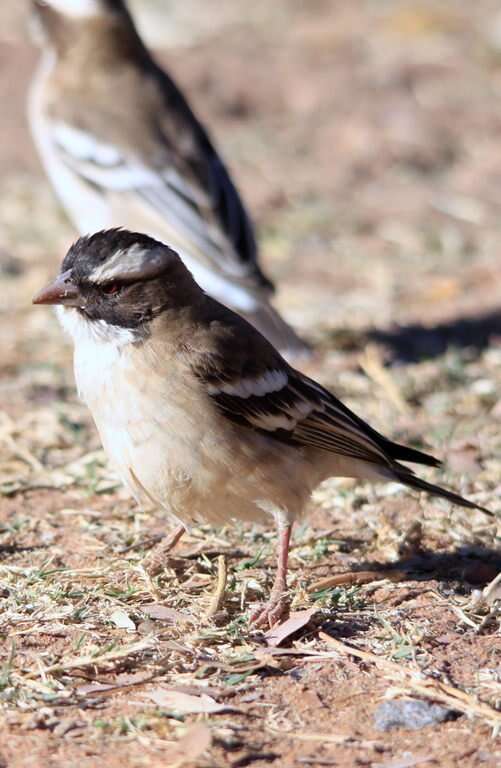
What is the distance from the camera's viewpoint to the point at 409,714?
4.24 metres

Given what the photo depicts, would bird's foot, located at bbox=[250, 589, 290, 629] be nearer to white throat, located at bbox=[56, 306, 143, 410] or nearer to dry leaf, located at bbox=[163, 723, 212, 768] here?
dry leaf, located at bbox=[163, 723, 212, 768]

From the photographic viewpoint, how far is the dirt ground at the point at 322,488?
4223 millimetres

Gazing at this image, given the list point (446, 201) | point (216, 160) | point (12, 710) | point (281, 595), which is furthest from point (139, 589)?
point (446, 201)

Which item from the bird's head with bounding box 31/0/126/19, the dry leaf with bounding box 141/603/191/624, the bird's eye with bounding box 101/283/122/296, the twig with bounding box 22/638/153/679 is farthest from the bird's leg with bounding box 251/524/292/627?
the bird's head with bounding box 31/0/126/19

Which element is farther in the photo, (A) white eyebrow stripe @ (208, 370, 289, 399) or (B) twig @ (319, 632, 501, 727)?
(A) white eyebrow stripe @ (208, 370, 289, 399)

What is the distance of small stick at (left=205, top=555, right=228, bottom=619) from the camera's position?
192 inches

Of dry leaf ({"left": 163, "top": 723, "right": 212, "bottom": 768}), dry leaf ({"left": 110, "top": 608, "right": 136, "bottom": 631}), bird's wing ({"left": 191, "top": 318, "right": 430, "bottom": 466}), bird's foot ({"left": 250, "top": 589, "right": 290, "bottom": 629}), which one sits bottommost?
bird's foot ({"left": 250, "top": 589, "right": 290, "bottom": 629})

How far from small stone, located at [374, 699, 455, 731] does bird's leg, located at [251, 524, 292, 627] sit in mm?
654

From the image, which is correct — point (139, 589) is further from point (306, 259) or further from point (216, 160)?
point (306, 259)

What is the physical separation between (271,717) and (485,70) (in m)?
10.2

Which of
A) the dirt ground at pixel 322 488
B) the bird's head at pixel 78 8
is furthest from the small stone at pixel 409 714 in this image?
the bird's head at pixel 78 8

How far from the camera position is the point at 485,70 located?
1328 cm

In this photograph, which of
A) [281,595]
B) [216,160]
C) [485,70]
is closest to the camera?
[281,595]

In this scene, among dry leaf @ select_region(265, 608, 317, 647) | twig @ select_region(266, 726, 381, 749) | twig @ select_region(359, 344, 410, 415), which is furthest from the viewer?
twig @ select_region(359, 344, 410, 415)
